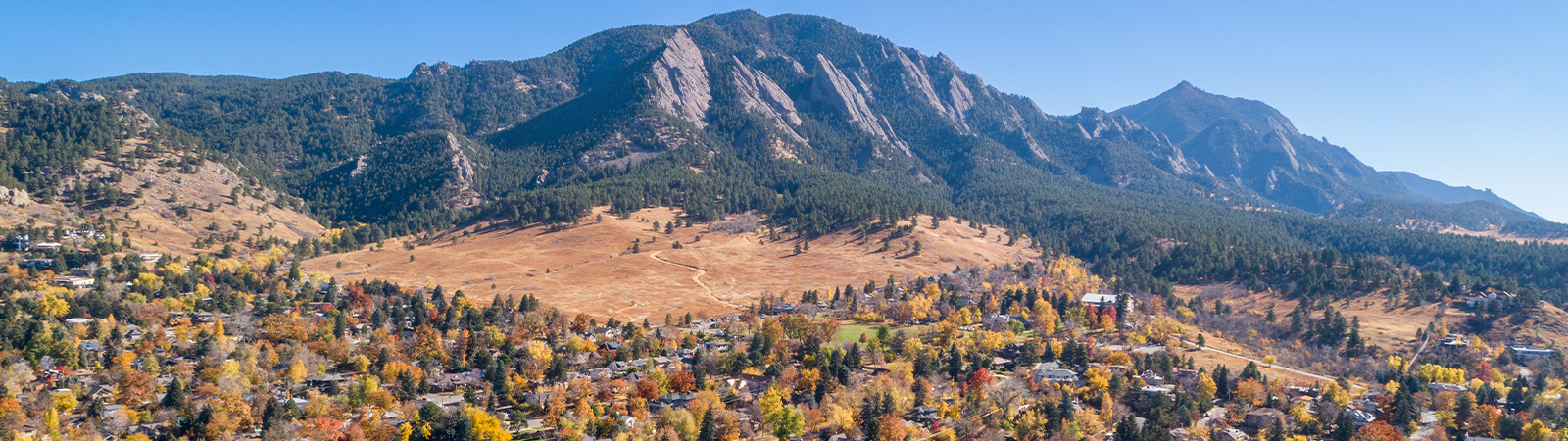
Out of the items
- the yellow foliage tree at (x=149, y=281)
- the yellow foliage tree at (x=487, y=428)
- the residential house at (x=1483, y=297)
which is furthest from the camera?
the residential house at (x=1483, y=297)

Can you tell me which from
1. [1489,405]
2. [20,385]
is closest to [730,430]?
[20,385]

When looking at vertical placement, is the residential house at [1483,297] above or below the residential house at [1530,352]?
above

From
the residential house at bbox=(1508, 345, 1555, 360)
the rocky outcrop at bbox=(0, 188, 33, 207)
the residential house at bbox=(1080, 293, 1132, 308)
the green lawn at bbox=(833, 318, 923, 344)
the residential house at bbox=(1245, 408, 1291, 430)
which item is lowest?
the residential house at bbox=(1245, 408, 1291, 430)

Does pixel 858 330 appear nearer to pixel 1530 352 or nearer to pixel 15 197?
pixel 1530 352

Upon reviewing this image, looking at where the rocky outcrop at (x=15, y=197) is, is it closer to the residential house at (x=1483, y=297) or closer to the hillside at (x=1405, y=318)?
the hillside at (x=1405, y=318)

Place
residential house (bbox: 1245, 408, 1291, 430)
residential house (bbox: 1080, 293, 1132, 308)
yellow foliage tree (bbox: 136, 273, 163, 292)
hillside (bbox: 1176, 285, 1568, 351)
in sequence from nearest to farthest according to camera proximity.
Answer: residential house (bbox: 1245, 408, 1291, 430) < yellow foliage tree (bbox: 136, 273, 163, 292) < hillside (bbox: 1176, 285, 1568, 351) < residential house (bbox: 1080, 293, 1132, 308)

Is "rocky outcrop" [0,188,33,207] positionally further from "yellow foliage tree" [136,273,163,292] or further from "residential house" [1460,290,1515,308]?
"residential house" [1460,290,1515,308]

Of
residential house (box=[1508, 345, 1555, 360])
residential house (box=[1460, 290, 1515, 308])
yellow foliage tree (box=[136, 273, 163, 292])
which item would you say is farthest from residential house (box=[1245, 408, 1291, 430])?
yellow foliage tree (box=[136, 273, 163, 292])

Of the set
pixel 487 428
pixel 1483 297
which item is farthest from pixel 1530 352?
pixel 487 428

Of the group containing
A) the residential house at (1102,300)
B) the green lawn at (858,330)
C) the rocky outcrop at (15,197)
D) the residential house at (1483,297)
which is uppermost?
the rocky outcrop at (15,197)

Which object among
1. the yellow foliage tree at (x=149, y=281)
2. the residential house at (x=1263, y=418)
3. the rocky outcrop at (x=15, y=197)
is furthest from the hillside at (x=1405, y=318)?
the rocky outcrop at (x=15, y=197)

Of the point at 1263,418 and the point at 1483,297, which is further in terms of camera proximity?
the point at 1483,297

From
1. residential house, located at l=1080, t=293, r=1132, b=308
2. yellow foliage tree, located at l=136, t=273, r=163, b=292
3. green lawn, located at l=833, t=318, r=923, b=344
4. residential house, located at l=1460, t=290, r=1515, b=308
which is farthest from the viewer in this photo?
residential house, located at l=1080, t=293, r=1132, b=308

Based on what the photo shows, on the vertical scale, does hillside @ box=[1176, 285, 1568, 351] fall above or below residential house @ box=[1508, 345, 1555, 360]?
above
